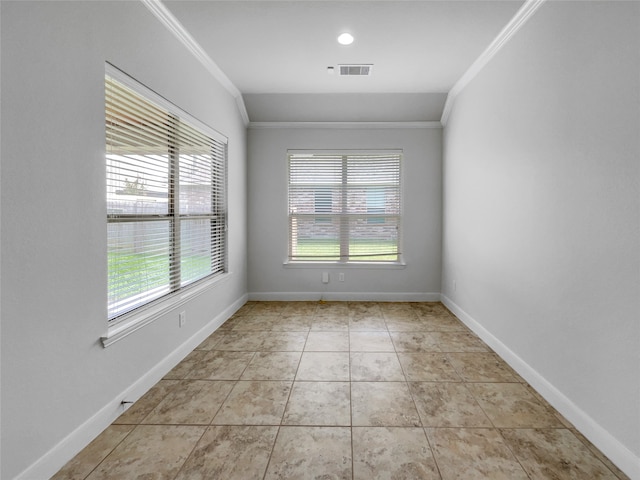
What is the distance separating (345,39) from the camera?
2.95m

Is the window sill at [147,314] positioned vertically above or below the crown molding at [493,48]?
below

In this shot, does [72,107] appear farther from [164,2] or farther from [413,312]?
[413,312]

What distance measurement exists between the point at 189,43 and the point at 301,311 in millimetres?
3051

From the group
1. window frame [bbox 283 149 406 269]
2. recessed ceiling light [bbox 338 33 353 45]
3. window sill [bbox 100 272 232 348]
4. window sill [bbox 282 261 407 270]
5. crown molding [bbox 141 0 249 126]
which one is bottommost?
window sill [bbox 100 272 232 348]

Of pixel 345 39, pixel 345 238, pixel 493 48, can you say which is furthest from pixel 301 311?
pixel 493 48

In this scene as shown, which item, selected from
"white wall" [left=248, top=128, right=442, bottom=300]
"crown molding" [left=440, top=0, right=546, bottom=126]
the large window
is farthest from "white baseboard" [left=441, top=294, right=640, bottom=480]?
the large window

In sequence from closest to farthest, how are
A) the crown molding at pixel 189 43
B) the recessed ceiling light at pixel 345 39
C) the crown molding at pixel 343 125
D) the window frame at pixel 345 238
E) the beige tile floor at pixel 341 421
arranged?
1. the beige tile floor at pixel 341 421
2. the crown molding at pixel 189 43
3. the recessed ceiling light at pixel 345 39
4. the crown molding at pixel 343 125
5. the window frame at pixel 345 238

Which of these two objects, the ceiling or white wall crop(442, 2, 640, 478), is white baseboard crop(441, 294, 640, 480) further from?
the ceiling

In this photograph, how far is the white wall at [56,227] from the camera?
1401 millimetres

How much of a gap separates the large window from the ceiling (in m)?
0.80

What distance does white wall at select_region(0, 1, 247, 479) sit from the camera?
140 centimetres

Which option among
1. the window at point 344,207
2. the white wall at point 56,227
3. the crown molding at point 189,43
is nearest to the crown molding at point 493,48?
the window at point 344,207

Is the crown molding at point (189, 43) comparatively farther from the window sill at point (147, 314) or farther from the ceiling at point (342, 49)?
the window sill at point (147, 314)

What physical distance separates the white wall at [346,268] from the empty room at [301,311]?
1.53 feet
